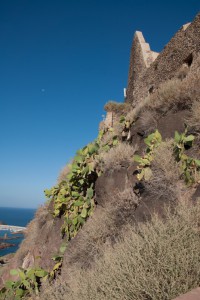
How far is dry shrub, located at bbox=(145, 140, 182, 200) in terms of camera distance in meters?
4.23

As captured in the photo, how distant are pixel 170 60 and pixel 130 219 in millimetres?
6930

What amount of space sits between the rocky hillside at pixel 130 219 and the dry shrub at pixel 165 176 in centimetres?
2

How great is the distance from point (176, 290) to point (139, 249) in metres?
0.61

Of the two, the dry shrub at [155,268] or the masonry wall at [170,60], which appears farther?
the masonry wall at [170,60]

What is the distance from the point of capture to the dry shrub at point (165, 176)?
13.9ft

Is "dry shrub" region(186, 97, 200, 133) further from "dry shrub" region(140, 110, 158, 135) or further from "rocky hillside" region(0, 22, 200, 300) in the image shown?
"dry shrub" region(140, 110, 158, 135)

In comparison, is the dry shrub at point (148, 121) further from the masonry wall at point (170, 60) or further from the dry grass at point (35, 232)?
the dry grass at point (35, 232)

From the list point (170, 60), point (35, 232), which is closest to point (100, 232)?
point (35, 232)

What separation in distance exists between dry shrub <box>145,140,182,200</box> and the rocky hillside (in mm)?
17

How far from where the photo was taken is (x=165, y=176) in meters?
4.50

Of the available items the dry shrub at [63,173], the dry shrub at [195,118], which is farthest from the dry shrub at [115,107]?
the dry shrub at [195,118]

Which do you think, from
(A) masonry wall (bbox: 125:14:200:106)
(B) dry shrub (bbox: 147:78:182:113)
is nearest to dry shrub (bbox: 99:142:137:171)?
(B) dry shrub (bbox: 147:78:182:113)

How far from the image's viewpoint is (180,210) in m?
3.27

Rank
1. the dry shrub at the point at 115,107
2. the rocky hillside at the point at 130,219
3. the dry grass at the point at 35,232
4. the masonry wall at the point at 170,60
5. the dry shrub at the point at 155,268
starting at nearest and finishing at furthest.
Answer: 1. the dry shrub at the point at 155,268
2. the rocky hillside at the point at 130,219
3. the dry grass at the point at 35,232
4. the masonry wall at the point at 170,60
5. the dry shrub at the point at 115,107
